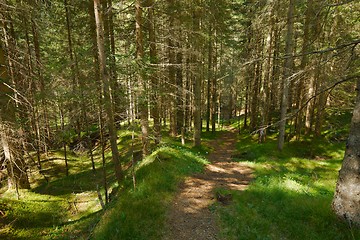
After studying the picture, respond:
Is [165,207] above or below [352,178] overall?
below

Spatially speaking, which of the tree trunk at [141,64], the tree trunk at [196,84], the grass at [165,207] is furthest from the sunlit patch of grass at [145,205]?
the tree trunk at [196,84]

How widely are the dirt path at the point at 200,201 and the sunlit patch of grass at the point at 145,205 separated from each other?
388mm

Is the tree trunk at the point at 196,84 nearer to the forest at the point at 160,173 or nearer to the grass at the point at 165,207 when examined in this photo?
the forest at the point at 160,173

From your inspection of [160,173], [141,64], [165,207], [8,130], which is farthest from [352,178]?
[8,130]

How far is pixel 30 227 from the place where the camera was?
30.1ft

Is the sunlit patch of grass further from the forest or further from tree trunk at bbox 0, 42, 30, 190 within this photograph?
tree trunk at bbox 0, 42, 30, 190

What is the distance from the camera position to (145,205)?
757 cm

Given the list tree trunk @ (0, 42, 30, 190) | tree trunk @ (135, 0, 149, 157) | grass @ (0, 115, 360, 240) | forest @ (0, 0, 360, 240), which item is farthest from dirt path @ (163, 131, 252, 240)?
tree trunk @ (0, 42, 30, 190)

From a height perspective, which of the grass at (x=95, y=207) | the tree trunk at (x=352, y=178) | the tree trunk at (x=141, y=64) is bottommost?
the grass at (x=95, y=207)

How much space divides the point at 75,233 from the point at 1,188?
26.4 ft

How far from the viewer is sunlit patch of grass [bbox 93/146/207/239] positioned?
669cm

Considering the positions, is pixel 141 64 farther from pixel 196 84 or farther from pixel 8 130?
pixel 196 84

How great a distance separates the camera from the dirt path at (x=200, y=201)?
6863 millimetres

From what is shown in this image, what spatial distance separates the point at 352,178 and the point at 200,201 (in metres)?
5.02
